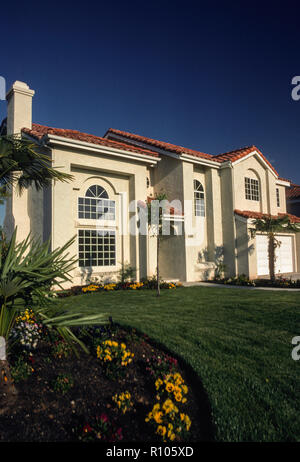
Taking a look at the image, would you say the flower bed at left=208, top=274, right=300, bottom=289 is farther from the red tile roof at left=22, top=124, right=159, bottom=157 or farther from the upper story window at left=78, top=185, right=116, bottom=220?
the red tile roof at left=22, top=124, right=159, bottom=157

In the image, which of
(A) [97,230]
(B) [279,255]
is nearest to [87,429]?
(A) [97,230]

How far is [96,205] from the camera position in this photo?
14.4 m

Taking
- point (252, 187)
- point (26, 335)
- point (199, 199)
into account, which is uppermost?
point (252, 187)

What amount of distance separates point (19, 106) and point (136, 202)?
7.43 m


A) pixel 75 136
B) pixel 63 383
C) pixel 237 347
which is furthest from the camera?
pixel 75 136

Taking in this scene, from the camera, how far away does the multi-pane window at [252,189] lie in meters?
18.5

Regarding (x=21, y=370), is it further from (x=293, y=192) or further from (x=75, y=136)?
(x=293, y=192)

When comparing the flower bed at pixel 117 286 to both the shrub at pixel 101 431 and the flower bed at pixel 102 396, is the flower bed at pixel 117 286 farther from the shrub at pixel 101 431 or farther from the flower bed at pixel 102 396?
the shrub at pixel 101 431

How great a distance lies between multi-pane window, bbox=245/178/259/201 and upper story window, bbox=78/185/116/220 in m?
8.49

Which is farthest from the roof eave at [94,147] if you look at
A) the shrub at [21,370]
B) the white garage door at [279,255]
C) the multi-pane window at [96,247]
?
the shrub at [21,370]

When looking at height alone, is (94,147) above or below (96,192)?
above

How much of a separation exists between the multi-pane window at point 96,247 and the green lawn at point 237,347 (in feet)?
12.0

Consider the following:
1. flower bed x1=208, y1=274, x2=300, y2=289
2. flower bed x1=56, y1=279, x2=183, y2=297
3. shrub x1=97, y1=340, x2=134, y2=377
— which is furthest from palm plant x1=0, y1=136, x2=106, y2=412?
flower bed x1=208, y1=274, x2=300, y2=289

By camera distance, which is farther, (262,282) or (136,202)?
(136,202)
